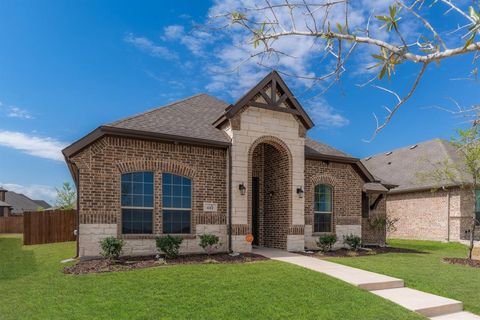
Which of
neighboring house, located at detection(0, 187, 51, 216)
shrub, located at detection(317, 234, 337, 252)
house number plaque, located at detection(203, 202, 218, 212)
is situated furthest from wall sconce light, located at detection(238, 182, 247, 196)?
neighboring house, located at detection(0, 187, 51, 216)

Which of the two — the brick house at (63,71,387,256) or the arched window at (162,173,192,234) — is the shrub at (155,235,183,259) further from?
the arched window at (162,173,192,234)

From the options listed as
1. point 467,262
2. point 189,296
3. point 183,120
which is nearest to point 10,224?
point 183,120

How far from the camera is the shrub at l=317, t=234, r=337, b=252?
1328cm

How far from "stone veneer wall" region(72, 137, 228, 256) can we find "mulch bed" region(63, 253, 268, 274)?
59cm

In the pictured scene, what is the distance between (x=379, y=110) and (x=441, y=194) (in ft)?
71.7

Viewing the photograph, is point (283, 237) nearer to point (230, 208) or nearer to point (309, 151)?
point (230, 208)

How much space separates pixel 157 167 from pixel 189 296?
218 inches

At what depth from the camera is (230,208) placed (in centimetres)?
1221

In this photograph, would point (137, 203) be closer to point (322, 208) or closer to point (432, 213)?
point (322, 208)

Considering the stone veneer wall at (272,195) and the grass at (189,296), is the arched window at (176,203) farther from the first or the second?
the stone veneer wall at (272,195)

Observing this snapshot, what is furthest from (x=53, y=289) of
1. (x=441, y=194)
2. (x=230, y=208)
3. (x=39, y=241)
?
(x=441, y=194)

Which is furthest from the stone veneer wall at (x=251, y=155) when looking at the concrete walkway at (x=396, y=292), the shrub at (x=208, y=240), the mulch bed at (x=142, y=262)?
the concrete walkway at (x=396, y=292)

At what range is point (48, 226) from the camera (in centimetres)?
1842

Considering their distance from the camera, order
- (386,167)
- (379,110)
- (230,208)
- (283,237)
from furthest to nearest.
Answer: (386,167), (283,237), (230,208), (379,110)
